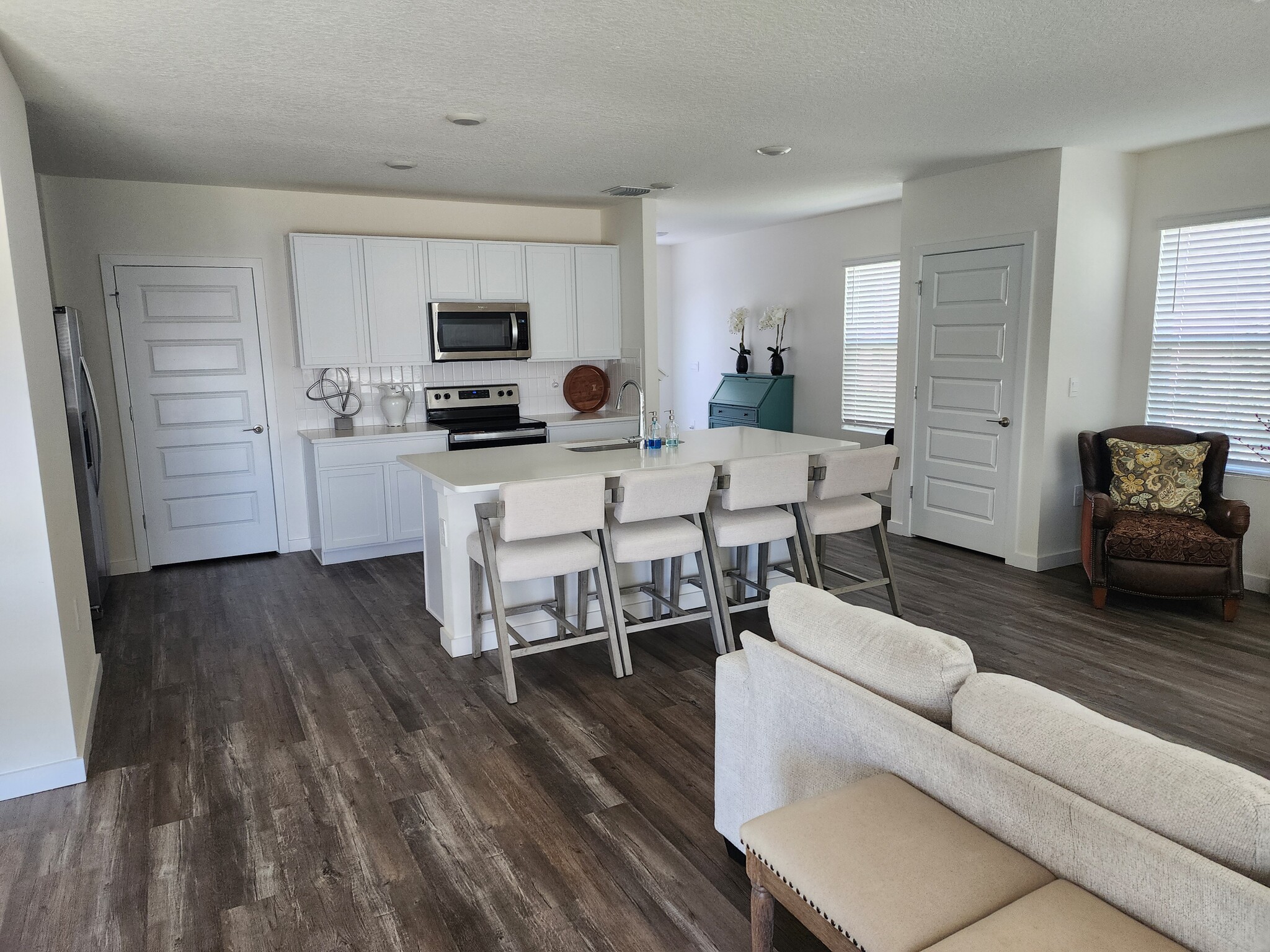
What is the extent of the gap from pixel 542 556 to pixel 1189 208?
13.9ft

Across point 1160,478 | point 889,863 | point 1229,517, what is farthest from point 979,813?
point 1160,478

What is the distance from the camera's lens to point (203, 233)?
5422 mm

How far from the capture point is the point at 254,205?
554cm

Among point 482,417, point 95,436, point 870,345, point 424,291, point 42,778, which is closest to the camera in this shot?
point 42,778

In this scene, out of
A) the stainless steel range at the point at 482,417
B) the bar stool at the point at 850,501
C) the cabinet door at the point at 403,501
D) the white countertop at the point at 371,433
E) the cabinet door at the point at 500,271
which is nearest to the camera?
the bar stool at the point at 850,501

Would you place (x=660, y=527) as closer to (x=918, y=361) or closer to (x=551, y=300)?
(x=918, y=361)

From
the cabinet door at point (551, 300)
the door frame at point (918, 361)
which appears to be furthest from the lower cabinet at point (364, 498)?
the door frame at point (918, 361)

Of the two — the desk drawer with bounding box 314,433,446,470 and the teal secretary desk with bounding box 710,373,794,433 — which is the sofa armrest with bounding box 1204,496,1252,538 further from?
the desk drawer with bounding box 314,433,446,470

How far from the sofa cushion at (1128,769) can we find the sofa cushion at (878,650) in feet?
0.17

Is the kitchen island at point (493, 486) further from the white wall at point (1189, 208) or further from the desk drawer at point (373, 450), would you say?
the white wall at point (1189, 208)

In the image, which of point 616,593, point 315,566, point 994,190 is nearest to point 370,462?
point 315,566

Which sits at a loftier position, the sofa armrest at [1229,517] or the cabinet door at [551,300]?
the cabinet door at [551,300]

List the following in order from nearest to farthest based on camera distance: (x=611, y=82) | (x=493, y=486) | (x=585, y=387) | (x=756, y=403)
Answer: (x=611, y=82) → (x=493, y=486) → (x=585, y=387) → (x=756, y=403)

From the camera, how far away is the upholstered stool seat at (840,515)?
4055 mm
